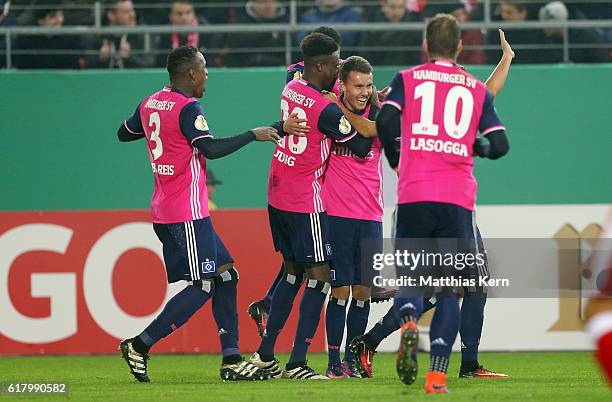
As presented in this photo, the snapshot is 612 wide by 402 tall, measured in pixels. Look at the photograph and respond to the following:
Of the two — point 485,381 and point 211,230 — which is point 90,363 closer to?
point 211,230

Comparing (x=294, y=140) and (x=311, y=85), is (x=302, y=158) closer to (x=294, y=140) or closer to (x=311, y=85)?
(x=294, y=140)

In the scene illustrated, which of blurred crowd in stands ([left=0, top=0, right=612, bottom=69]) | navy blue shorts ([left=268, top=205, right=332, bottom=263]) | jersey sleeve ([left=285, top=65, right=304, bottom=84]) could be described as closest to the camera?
navy blue shorts ([left=268, top=205, right=332, bottom=263])

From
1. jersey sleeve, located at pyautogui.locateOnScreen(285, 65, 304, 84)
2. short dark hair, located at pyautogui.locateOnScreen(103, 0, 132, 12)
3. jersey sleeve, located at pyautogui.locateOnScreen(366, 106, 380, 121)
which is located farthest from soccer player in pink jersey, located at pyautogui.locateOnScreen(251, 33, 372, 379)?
short dark hair, located at pyautogui.locateOnScreen(103, 0, 132, 12)

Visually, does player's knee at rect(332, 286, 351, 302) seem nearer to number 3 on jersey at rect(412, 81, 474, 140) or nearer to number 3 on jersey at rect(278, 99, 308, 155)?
number 3 on jersey at rect(278, 99, 308, 155)

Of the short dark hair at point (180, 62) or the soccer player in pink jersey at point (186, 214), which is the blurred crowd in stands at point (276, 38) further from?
the soccer player in pink jersey at point (186, 214)

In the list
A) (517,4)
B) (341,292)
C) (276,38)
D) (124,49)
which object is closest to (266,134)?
(341,292)

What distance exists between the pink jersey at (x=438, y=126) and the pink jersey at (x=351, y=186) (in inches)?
75.2

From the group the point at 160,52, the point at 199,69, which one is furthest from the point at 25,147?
the point at 199,69

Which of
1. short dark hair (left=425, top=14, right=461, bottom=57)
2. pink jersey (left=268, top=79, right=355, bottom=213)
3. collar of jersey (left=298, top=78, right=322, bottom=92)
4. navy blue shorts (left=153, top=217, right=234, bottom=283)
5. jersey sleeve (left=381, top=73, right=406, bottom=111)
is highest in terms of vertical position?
short dark hair (left=425, top=14, right=461, bottom=57)

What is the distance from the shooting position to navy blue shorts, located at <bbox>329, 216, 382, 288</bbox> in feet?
30.4

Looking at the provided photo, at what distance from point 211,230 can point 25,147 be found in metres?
6.06

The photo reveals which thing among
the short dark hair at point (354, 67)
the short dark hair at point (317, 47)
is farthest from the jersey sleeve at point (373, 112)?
the short dark hair at point (317, 47)

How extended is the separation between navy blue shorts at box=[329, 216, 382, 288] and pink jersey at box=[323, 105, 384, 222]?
59 millimetres

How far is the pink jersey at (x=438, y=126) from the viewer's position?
7332 millimetres
